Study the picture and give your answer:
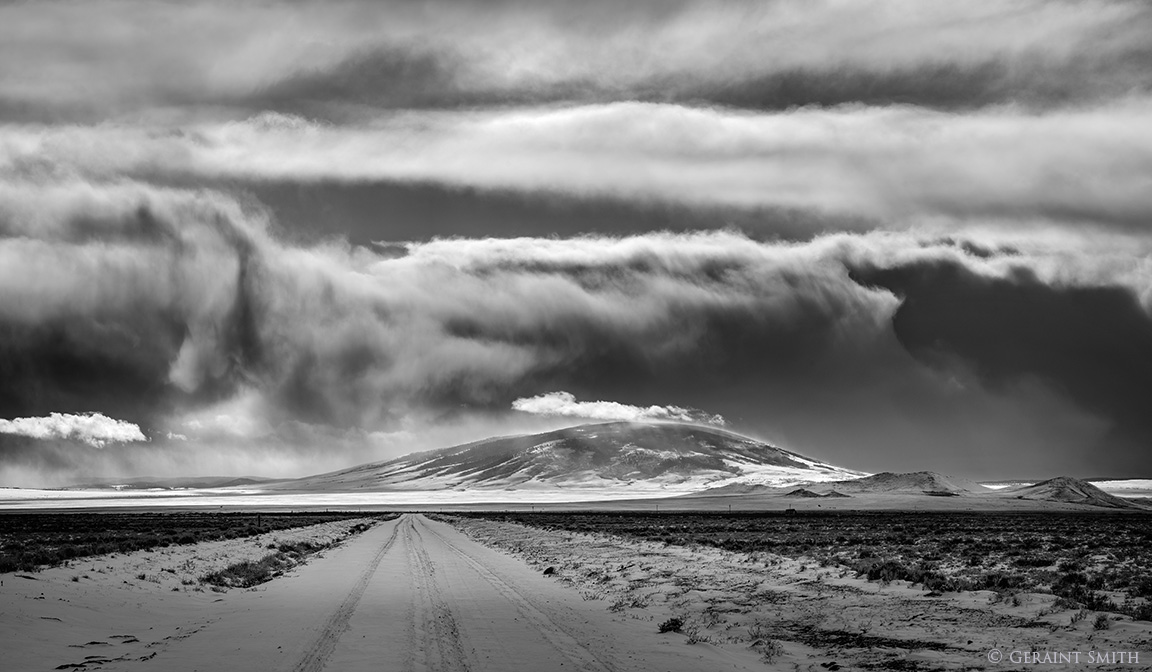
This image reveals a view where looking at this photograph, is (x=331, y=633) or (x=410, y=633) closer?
(x=410, y=633)

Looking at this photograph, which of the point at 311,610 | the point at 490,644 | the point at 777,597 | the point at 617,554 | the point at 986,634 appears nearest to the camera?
the point at 490,644

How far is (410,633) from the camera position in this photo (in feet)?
54.2

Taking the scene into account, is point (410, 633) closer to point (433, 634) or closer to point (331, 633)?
point (433, 634)

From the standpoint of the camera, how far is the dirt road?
1375 centimetres

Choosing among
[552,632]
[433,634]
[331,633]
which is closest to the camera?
[433,634]

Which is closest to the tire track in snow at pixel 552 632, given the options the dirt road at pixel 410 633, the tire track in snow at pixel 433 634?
the dirt road at pixel 410 633

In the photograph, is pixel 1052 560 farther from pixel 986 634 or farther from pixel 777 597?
pixel 986 634

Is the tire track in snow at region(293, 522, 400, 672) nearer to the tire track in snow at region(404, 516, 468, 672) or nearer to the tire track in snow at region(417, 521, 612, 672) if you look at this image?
the tire track in snow at region(404, 516, 468, 672)

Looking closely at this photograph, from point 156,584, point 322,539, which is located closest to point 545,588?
point 156,584

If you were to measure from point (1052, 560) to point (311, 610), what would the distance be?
29487 mm

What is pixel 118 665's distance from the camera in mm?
13812

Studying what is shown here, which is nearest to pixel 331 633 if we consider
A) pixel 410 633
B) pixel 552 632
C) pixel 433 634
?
pixel 410 633

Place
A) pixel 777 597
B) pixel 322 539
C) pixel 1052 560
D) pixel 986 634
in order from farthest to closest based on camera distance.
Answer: pixel 322 539
pixel 1052 560
pixel 777 597
pixel 986 634

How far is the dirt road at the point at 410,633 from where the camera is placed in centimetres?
1375
